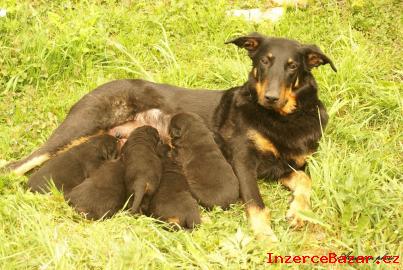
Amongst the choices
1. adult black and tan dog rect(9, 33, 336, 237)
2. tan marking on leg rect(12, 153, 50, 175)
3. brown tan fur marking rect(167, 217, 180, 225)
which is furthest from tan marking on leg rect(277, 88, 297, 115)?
tan marking on leg rect(12, 153, 50, 175)

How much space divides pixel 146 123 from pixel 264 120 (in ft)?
4.25

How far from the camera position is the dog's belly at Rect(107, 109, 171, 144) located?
200 inches

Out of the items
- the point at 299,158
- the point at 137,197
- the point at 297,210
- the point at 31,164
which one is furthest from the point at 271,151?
the point at 31,164

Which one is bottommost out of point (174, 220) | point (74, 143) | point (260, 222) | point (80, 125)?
point (260, 222)

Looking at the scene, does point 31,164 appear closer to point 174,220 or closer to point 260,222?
point 174,220

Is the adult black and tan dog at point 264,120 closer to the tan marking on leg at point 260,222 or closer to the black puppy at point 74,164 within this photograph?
the tan marking on leg at point 260,222

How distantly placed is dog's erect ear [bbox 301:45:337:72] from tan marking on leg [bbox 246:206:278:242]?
57.4 inches

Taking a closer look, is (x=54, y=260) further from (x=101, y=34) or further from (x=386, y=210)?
(x=101, y=34)

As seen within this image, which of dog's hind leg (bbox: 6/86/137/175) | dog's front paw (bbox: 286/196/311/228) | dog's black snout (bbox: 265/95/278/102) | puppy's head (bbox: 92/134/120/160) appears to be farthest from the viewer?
dog's hind leg (bbox: 6/86/137/175)

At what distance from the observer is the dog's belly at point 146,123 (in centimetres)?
507

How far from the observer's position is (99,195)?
387cm

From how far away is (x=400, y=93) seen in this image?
535 cm

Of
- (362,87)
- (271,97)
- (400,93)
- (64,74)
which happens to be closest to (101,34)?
(64,74)

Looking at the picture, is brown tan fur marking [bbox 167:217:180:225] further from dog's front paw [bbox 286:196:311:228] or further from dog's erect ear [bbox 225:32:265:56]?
dog's erect ear [bbox 225:32:265:56]
